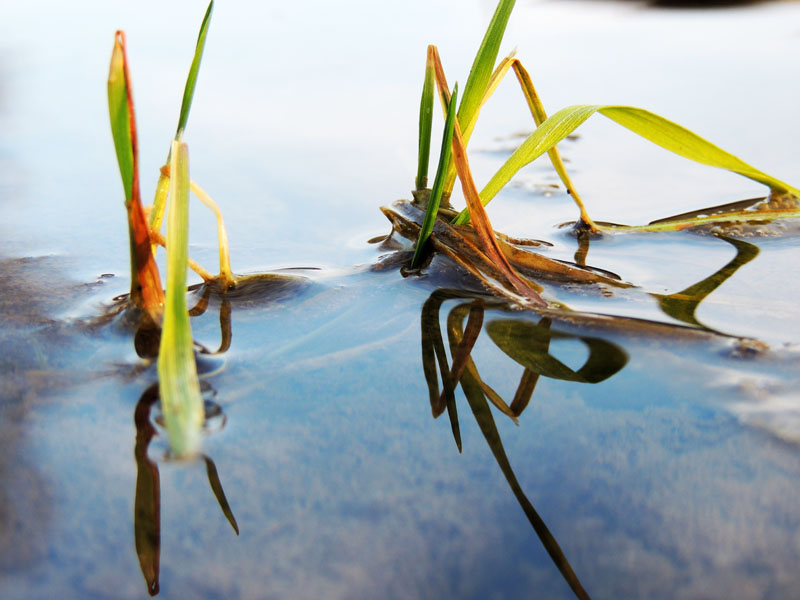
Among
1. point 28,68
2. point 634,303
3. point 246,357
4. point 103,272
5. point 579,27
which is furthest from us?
point 579,27

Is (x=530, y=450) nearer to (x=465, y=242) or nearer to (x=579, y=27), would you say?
(x=465, y=242)

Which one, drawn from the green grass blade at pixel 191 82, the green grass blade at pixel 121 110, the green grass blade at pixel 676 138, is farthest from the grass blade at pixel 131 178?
the green grass blade at pixel 676 138

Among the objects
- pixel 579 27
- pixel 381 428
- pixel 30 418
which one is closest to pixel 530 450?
pixel 381 428

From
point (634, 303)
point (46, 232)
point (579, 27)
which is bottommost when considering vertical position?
point (46, 232)

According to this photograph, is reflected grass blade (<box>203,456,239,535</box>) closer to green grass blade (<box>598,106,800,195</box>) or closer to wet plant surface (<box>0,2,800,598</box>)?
wet plant surface (<box>0,2,800,598</box>)

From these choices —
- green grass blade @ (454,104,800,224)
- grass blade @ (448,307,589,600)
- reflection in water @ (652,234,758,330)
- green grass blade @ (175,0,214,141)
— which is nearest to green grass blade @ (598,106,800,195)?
green grass blade @ (454,104,800,224)

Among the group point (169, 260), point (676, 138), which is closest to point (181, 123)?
point (169, 260)

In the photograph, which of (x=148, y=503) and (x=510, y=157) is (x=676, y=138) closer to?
(x=510, y=157)

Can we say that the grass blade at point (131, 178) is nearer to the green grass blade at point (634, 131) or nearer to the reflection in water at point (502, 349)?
the reflection in water at point (502, 349)
